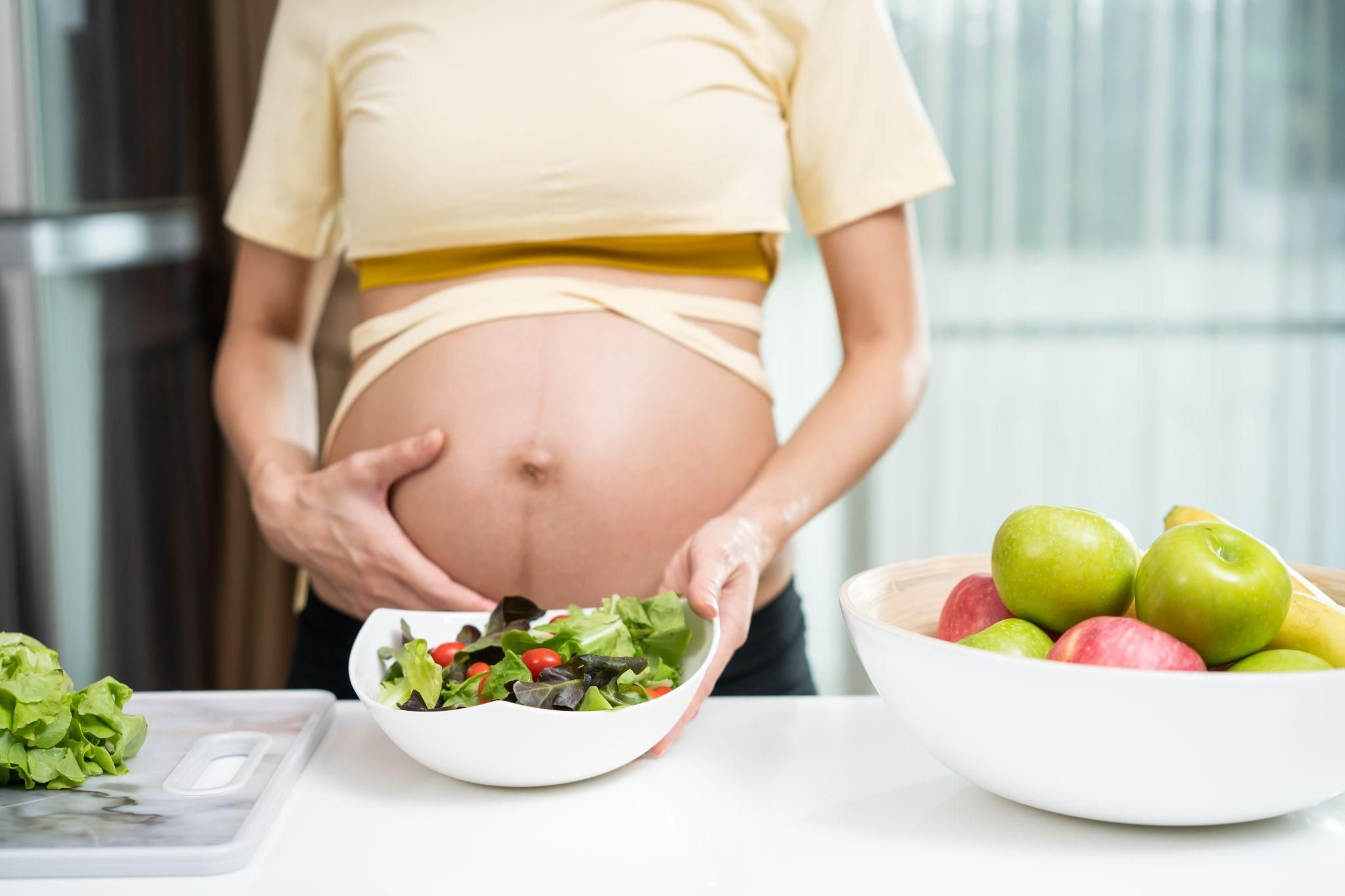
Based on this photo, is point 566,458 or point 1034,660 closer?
point 1034,660

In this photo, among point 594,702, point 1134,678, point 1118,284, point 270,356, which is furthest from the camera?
point 1118,284

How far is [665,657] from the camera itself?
72cm

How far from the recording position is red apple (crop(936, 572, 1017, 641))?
0.62 metres

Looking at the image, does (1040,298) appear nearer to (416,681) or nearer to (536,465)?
(536,465)

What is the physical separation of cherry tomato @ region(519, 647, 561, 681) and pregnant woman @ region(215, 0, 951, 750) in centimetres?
33

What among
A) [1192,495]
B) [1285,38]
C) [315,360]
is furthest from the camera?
[1192,495]

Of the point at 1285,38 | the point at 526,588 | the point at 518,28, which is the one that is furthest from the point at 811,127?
the point at 1285,38

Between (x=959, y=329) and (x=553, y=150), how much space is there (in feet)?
5.23

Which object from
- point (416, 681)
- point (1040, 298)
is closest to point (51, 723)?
point (416, 681)

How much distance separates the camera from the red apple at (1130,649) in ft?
1.71

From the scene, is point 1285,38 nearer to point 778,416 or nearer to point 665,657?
point 778,416

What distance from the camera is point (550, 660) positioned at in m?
0.64

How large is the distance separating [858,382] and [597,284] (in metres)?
0.25

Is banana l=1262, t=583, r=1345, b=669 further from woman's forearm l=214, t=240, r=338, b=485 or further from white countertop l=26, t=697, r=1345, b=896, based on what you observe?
woman's forearm l=214, t=240, r=338, b=485
